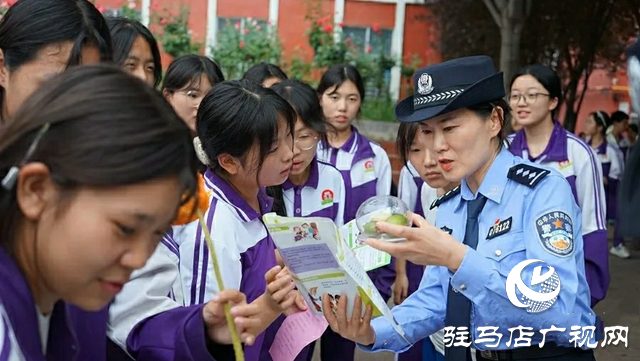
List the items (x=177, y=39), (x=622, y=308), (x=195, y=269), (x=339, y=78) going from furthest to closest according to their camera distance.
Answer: (x=177, y=39) < (x=622, y=308) < (x=339, y=78) < (x=195, y=269)

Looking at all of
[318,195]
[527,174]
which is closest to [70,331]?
[527,174]

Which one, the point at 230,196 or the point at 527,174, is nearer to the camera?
the point at 527,174

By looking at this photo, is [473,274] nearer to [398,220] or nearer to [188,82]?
[398,220]

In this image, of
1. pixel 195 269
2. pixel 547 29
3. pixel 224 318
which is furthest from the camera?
pixel 547 29

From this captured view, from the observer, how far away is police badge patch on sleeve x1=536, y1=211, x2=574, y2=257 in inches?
89.4

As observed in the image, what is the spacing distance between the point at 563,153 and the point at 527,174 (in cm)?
229

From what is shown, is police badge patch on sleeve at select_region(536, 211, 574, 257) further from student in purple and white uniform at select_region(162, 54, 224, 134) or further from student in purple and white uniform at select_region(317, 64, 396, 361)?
student in purple and white uniform at select_region(317, 64, 396, 361)

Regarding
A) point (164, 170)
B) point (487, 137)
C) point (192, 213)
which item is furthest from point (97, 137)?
point (487, 137)

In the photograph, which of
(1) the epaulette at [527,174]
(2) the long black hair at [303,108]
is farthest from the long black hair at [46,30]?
(2) the long black hair at [303,108]

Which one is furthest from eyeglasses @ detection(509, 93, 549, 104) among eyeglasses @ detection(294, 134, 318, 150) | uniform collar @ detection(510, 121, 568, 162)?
eyeglasses @ detection(294, 134, 318, 150)

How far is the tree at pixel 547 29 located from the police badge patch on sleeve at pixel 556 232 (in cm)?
1126

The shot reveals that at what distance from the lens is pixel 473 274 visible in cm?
219

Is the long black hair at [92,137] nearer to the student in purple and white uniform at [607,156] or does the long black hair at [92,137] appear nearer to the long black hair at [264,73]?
the long black hair at [264,73]

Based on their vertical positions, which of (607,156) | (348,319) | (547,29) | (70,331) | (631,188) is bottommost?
(607,156)
